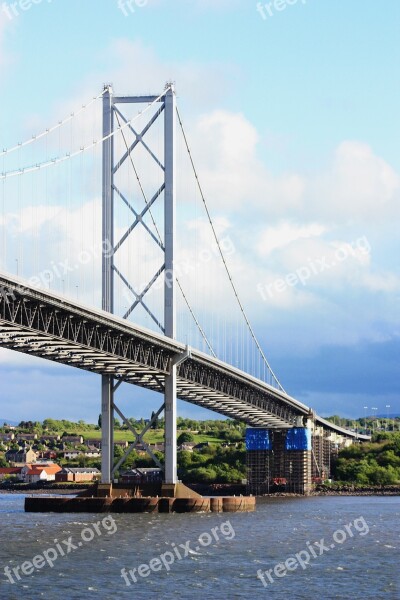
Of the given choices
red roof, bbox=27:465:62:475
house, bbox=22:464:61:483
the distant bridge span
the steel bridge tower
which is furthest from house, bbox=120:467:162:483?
the steel bridge tower

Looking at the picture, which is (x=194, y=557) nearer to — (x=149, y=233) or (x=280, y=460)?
(x=149, y=233)

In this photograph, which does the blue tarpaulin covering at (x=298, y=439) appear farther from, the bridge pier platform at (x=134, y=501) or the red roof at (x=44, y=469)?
the red roof at (x=44, y=469)

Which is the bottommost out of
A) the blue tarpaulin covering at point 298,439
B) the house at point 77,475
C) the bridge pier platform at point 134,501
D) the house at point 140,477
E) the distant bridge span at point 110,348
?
the bridge pier platform at point 134,501

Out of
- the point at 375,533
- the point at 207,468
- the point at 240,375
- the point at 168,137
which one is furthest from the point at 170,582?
the point at 207,468

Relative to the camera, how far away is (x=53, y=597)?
37.6 metres

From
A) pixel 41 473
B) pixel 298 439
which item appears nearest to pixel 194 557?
pixel 298 439

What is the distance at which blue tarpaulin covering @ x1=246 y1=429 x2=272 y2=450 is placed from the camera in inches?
5017

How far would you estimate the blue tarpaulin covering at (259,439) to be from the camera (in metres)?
127

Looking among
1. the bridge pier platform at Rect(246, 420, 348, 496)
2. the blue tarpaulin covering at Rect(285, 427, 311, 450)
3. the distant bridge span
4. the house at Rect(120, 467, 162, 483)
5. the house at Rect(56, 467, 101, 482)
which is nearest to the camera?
the distant bridge span

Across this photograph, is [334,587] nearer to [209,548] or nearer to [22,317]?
[209,548]

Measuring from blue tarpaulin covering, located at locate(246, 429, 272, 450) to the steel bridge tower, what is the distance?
168 ft

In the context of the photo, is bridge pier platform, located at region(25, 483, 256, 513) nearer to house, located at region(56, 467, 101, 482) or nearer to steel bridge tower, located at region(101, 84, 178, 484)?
steel bridge tower, located at region(101, 84, 178, 484)

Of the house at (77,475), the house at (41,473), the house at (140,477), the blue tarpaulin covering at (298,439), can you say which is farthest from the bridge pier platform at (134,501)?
the house at (41,473)

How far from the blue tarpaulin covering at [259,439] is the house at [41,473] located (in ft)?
198
